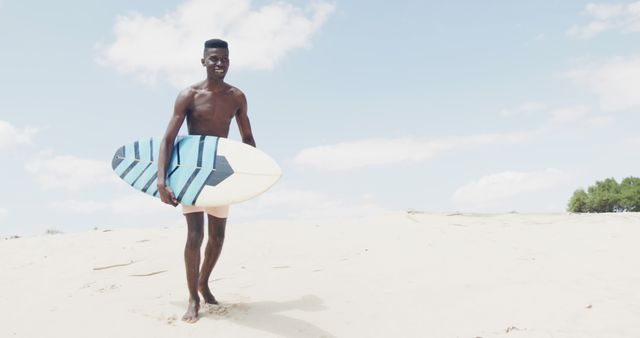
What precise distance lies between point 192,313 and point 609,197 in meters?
25.7

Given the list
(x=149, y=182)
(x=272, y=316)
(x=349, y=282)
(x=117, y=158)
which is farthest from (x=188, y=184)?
(x=349, y=282)

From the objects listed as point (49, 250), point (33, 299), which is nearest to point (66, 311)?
point (33, 299)

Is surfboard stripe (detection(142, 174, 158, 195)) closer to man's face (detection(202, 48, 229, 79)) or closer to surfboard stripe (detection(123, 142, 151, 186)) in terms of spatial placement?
surfboard stripe (detection(123, 142, 151, 186))

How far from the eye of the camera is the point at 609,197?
25203 mm

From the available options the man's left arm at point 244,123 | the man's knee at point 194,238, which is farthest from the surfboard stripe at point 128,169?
the man's left arm at point 244,123

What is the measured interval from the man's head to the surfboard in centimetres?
53

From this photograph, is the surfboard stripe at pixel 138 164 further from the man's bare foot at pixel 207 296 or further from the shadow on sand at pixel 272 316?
the shadow on sand at pixel 272 316

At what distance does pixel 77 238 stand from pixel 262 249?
3.48 metres

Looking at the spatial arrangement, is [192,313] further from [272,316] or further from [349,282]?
[349,282]

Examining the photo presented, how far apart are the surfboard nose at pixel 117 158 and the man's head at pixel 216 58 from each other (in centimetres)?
114

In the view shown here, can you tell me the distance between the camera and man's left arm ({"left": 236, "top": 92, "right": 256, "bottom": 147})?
4589mm

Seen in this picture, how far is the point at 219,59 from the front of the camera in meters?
4.27

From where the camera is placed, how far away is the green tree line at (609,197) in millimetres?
24656

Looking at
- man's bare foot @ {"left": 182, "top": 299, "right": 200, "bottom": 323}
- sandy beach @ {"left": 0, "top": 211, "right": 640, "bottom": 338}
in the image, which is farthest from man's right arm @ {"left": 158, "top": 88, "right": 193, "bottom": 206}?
sandy beach @ {"left": 0, "top": 211, "right": 640, "bottom": 338}
